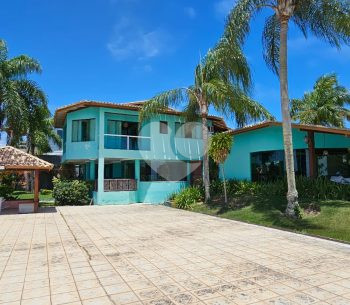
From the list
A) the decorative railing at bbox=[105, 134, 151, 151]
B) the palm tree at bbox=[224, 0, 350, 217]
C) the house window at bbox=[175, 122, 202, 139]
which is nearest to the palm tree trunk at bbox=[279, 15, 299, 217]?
the palm tree at bbox=[224, 0, 350, 217]

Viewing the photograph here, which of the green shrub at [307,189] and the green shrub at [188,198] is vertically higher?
the green shrub at [307,189]

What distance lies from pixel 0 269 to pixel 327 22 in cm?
1387

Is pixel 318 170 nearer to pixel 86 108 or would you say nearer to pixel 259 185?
pixel 259 185

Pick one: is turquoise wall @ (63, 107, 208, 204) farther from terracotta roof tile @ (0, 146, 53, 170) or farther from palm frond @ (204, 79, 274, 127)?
palm frond @ (204, 79, 274, 127)

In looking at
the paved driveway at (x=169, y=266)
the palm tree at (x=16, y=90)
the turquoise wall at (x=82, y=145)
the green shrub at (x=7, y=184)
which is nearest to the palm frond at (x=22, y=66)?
the palm tree at (x=16, y=90)

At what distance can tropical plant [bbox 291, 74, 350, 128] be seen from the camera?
80.0 ft

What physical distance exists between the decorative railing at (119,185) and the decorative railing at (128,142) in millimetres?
2332

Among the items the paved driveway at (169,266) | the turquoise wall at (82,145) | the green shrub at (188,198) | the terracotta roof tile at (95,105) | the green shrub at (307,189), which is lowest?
the paved driveway at (169,266)

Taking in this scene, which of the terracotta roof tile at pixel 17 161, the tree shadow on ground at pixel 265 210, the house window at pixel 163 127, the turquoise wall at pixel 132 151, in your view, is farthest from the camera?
the house window at pixel 163 127

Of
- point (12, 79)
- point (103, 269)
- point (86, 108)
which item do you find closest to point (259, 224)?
point (103, 269)

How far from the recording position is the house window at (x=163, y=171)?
23.9 metres

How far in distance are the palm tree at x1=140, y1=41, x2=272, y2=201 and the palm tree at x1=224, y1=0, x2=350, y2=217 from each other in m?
1.22

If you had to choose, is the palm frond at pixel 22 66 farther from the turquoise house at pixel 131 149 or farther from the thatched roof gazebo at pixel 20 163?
the thatched roof gazebo at pixel 20 163

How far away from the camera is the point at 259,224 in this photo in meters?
12.3
